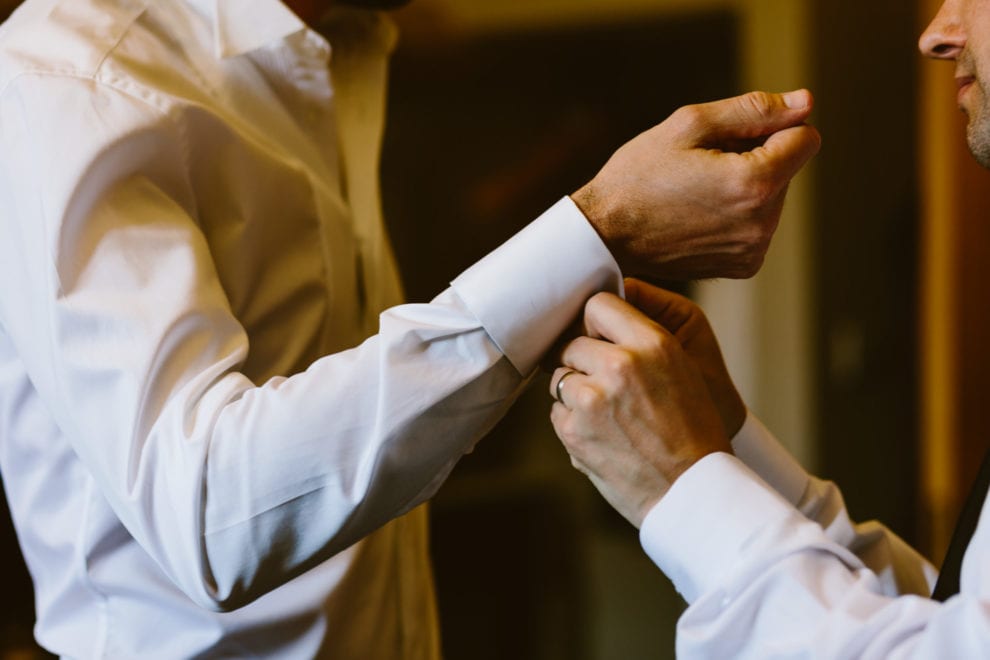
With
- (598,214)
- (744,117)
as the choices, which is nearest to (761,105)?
(744,117)

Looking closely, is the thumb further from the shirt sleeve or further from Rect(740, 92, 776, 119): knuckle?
the shirt sleeve

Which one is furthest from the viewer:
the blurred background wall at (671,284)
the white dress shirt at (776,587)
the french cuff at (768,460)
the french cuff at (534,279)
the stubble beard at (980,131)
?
the blurred background wall at (671,284)

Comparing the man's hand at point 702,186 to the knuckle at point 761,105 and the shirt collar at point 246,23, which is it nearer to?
the knuckle at point 761,105

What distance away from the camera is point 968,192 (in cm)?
220

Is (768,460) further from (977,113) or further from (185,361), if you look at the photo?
(185,361)

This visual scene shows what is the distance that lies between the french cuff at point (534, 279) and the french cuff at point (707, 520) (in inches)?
6.0

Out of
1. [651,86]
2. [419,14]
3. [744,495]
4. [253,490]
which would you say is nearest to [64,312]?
[253,490]

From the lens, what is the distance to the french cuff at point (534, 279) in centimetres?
79

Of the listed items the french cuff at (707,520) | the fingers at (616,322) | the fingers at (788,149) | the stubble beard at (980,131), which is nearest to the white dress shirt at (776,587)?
the french cuff at (707,520)

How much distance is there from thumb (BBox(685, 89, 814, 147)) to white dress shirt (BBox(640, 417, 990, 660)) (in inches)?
9.6

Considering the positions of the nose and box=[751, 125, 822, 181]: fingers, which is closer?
box=[751, 125, 822, 181]: fingers

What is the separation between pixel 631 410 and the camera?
2.60 ft

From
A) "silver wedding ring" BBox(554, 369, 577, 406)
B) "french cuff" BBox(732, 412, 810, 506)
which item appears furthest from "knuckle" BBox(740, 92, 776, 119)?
"french cuff" BBox(732, 412, 810, 506)

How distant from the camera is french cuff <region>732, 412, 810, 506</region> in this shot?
106 centimetres
